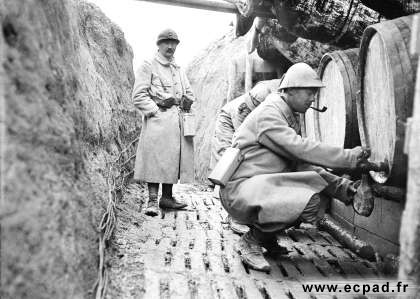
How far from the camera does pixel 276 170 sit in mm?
3717

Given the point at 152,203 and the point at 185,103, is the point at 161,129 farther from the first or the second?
the point at 152,203

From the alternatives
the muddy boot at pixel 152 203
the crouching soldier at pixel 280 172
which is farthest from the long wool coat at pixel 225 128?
the crouching soldier at pixel 280 172

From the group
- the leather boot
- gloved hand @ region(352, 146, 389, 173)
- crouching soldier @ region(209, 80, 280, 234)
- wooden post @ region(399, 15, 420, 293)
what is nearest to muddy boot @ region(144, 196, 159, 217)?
the leather boot

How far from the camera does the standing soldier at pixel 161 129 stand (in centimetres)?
532

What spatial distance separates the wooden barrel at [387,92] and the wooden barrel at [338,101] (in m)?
0.28

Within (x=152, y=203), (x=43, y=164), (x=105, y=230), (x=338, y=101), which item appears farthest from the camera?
(x=152, y=203)

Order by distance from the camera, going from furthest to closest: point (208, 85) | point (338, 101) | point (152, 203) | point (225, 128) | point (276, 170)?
point (208, 85) → point (225, 128) → point (152, 203) → point (338, 101) → point (276, 170)

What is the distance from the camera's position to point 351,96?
142 inches

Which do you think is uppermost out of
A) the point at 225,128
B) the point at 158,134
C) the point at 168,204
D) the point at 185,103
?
the point at 185,103

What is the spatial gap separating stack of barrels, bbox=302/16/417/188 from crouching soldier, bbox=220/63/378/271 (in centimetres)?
25

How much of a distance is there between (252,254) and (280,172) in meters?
0.70

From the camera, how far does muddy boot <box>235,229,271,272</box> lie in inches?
137

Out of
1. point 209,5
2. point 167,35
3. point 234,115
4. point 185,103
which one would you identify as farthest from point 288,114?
point 209,5

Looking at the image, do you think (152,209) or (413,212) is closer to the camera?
(413,212)
